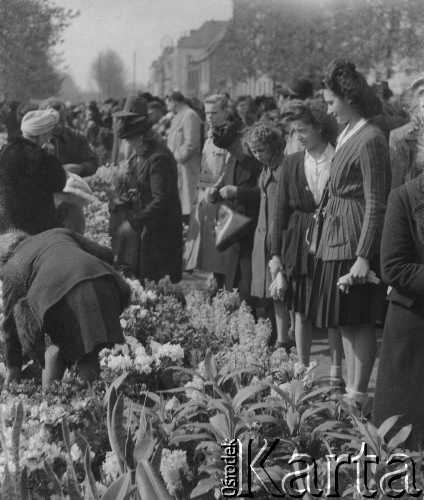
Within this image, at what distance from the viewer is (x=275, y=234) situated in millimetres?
5922

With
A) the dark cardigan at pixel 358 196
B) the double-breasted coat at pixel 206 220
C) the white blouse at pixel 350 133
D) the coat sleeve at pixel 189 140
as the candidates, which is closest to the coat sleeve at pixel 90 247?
the dark cardigan at pixel 358 196

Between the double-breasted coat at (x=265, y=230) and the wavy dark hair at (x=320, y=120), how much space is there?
0.79 meters

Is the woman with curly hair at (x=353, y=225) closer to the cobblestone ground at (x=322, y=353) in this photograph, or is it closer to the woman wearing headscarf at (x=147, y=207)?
the cobblestone ground at (x=322, y=353)

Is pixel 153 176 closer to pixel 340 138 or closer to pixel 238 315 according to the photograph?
pixel 238 315

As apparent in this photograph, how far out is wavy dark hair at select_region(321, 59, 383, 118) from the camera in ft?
16.4

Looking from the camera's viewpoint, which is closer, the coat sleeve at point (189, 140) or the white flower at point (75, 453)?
the white flower at point (75, 453)

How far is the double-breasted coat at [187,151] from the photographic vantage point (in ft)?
32.7

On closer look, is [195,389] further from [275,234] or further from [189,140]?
[189,140]

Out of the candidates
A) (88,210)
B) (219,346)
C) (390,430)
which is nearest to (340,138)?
(219,346)

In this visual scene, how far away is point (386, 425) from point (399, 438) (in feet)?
0.40

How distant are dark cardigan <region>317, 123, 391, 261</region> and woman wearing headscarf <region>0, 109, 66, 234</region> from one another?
4.71 feet

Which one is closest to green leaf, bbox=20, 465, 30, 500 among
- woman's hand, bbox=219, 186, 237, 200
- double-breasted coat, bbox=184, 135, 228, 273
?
woman's hand, bbox=219, 186, 237, 200

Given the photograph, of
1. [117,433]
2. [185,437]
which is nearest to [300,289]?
[185,437]

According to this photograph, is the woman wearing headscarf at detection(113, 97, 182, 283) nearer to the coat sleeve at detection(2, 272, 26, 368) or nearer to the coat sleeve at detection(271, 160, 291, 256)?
the coat sleeve at detection(271, 160, 291, 256)
